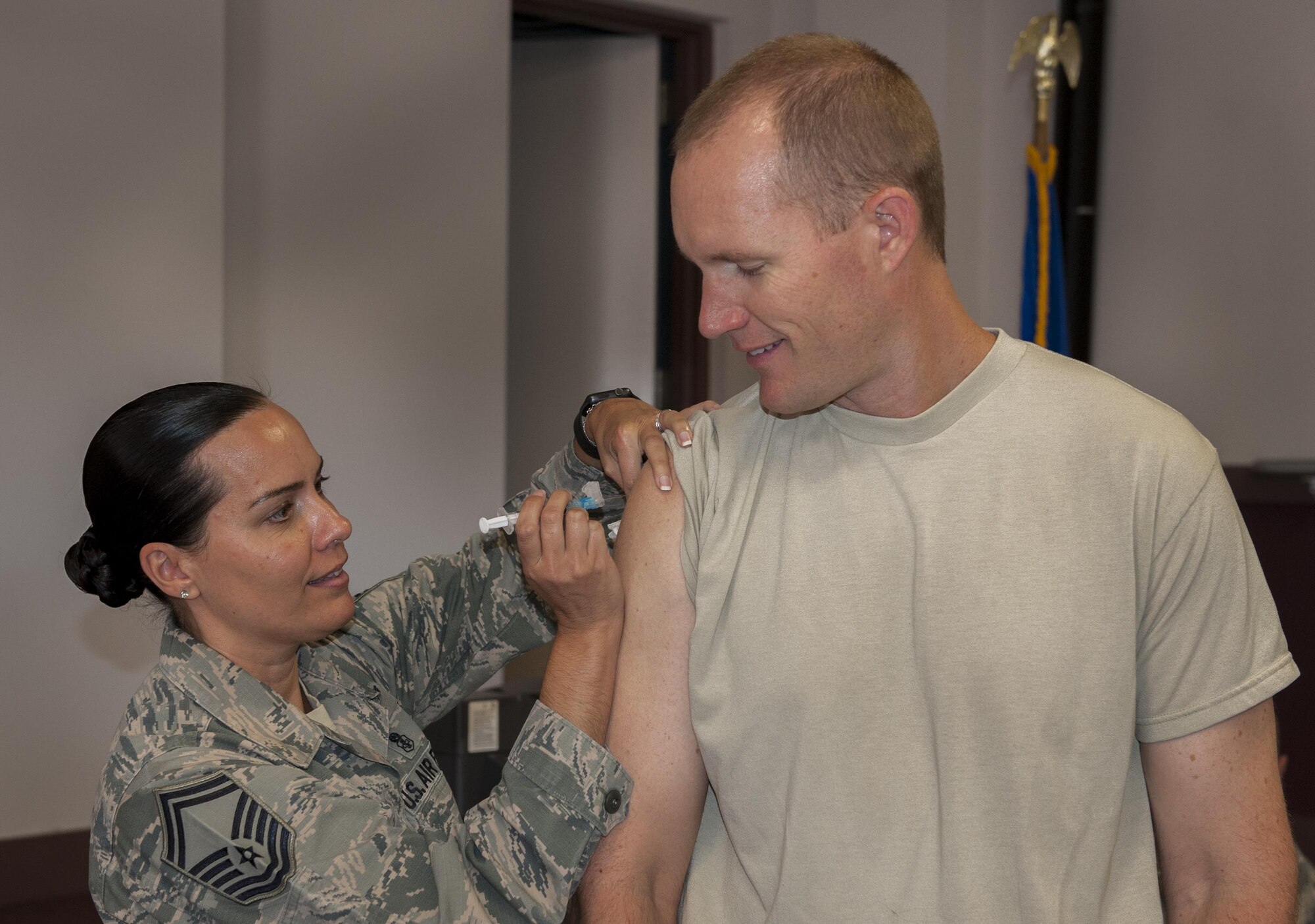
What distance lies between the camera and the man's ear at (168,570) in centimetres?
152

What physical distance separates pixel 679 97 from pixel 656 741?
12.1 ft

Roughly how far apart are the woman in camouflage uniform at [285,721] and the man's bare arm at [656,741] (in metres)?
0.03

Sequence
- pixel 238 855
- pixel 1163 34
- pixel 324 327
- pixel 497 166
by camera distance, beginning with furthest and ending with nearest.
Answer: pixel 1163 34 < pixel 497 166 < pixel 324 327 < pixel 238 855

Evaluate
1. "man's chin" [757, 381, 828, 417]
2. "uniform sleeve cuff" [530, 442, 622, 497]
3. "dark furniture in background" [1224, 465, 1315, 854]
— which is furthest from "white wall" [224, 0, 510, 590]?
"man's chin" [757, 381, 828, 417]

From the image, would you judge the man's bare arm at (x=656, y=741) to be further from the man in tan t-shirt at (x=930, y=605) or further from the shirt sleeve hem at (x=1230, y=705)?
the shirt sleeve hem at (x=1230, y=705)

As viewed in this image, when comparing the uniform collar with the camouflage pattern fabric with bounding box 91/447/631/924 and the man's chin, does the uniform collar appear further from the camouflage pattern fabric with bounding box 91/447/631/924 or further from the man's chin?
the man's chin

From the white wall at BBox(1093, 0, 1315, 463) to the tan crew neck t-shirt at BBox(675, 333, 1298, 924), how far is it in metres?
3.38

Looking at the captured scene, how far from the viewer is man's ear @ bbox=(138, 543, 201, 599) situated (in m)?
1.52

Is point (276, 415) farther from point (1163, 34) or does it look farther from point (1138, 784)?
point (1163, 34)

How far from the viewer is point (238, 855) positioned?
1307 millimetres

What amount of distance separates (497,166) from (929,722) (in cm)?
319

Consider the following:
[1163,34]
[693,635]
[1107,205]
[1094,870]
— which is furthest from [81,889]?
[1163,34]

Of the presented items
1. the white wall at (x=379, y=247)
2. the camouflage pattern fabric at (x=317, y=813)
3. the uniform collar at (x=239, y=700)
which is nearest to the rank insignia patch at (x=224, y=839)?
the camouflage pattern fabric at (x=317, y=813)

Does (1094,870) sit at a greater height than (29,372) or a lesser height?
lesser
